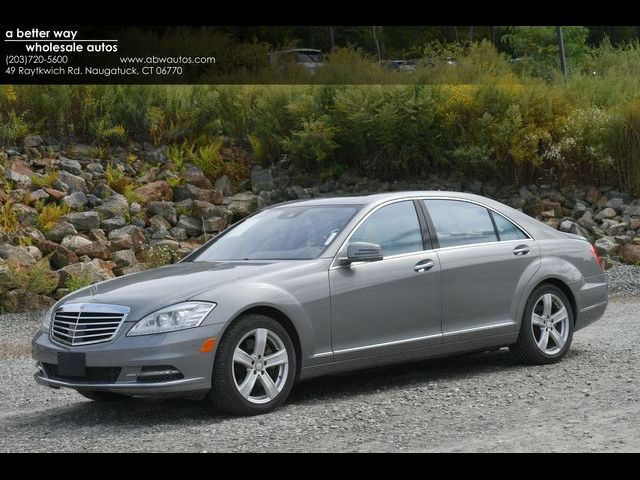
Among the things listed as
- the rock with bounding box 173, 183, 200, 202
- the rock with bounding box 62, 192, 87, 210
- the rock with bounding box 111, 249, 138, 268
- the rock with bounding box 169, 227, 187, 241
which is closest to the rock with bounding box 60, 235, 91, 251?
the rock with bounding box 111, 249, 138, 268

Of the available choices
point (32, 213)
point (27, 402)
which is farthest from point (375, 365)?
point (32, 213)

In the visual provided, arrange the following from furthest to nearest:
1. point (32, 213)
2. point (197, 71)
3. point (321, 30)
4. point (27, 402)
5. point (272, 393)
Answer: point (321, 30), point (197, 71), point (32, 213), point (27, 402), point (272, 393)

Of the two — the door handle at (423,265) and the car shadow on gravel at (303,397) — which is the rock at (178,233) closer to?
the car shadow on gravel at (303,397)

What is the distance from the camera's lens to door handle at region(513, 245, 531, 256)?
373 inches

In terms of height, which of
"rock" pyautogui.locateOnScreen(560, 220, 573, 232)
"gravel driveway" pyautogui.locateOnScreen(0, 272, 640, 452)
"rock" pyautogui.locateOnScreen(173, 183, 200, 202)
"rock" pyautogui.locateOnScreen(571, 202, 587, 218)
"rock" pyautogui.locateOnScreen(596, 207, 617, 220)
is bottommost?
"gravel driveway" pyautogui.locateOnScreen(0, 272, 640, 452)

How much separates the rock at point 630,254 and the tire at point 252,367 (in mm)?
11822

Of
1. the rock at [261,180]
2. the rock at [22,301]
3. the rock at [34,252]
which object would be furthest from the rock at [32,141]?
the rock at [22,301]

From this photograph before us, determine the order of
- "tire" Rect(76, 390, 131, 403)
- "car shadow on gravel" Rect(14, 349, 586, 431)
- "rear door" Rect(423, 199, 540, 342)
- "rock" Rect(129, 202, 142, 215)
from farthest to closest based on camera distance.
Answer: "rock" Rect(129, 202, 142, 215)
"rear door" Rect(423, 199, 540, 342)
"tire" Rect(76, 390, 131, 403)
"car shadow on gravel" Rect(14, 349, 586, 431)

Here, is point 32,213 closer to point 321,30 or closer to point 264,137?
point 264,137

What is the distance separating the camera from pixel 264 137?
2045cm

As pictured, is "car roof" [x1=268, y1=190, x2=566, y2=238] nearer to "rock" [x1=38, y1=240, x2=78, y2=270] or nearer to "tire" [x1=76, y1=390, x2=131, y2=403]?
"tire" [x1=76, y1=390, x2=131, y2=403]

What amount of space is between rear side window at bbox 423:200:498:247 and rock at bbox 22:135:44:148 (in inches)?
458

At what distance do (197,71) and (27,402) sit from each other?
46.5 ft

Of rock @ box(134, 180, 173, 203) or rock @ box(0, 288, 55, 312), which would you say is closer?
rock @ box(0, 288, 55, 312)
